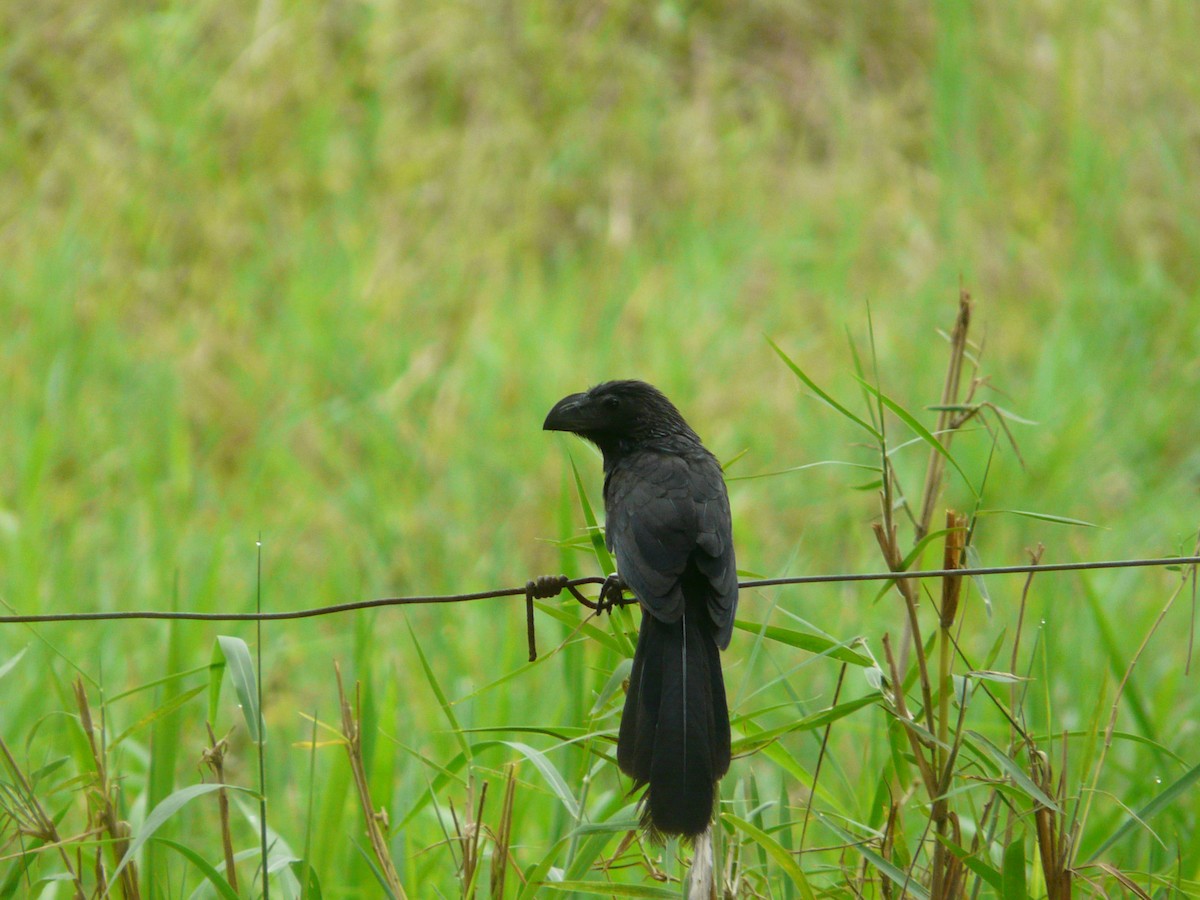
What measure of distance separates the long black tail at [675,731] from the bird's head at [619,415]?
3.40 feet

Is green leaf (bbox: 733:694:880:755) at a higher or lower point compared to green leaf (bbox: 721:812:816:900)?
higher

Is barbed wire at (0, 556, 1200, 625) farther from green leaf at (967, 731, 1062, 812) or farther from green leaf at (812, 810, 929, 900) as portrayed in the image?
green leaf at (812, 810, 929, 900)

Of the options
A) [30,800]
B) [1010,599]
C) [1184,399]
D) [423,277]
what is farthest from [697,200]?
[30,800]

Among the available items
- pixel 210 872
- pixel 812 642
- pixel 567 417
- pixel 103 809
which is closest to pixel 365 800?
pixel 210 872

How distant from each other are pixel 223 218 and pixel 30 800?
5.77m

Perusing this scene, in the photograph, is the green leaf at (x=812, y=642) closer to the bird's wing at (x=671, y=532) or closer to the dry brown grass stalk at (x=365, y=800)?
the bird's wing at (x=671, y=532)

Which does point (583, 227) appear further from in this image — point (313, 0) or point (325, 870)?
point (325, 870)

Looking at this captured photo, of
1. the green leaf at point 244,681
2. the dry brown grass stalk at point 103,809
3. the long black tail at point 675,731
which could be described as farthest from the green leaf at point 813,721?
the dry brown grass stalk at point 103,809

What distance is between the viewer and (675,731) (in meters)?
2.24

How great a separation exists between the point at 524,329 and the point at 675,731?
4727 mm

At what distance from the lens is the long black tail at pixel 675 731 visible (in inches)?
85.7

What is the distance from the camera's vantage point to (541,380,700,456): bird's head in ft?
11.3

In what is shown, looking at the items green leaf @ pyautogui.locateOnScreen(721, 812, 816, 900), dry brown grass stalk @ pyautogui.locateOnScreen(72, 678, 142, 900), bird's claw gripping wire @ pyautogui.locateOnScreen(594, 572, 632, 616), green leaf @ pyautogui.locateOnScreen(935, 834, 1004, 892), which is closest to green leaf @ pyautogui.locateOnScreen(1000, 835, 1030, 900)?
green leaf @ pyautogui.locateOnScreen(935, 834, 1004, 892)

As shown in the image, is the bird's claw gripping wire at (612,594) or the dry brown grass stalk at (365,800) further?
the bird's claw gripping wire at (612,594)
